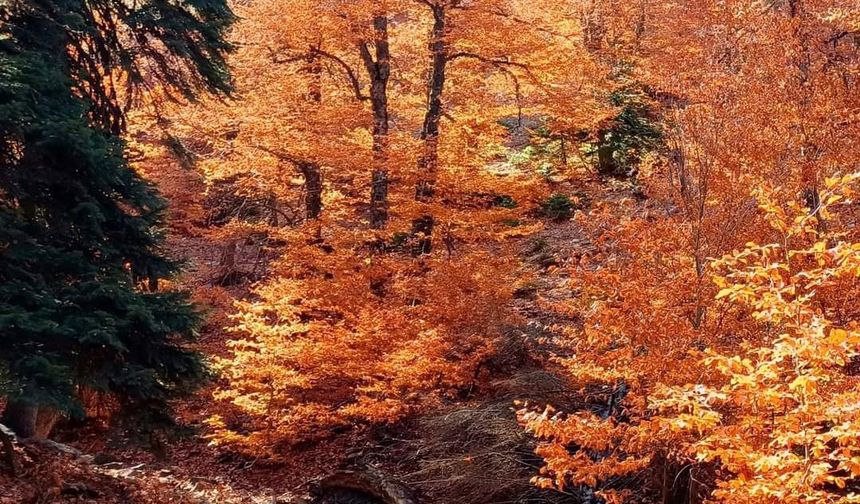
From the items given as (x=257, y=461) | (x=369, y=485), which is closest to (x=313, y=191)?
(x=257, y=461)

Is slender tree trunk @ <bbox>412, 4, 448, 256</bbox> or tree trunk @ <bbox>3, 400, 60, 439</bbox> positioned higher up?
slender tree trunk @ <bbox>412, 4, 448, 256</bbox>

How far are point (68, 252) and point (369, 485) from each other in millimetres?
5319

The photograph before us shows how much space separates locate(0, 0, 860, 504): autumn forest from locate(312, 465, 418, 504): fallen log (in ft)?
0.16

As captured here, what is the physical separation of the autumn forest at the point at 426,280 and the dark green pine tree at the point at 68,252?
3cm

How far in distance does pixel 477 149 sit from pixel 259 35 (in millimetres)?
5462

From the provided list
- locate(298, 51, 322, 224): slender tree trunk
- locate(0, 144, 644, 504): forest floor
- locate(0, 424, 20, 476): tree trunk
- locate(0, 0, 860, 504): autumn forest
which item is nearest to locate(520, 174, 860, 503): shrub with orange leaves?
locate(0, 0, 860, 504): autumn forest

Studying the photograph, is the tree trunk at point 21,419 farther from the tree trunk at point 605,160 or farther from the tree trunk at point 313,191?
the tree trunk at point 605,160

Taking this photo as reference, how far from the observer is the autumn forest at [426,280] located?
5.21 meters

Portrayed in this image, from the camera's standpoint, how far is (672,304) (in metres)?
6.64

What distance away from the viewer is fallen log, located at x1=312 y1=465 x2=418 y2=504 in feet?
28.4

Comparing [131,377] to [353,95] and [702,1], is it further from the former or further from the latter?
[353,95]

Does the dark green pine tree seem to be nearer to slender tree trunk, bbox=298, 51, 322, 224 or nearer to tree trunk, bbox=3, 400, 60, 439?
tree trunk, bbox=3, 400, 60, 439

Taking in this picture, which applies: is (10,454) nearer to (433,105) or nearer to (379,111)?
(379,111)

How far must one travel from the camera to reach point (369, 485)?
9.05 m
